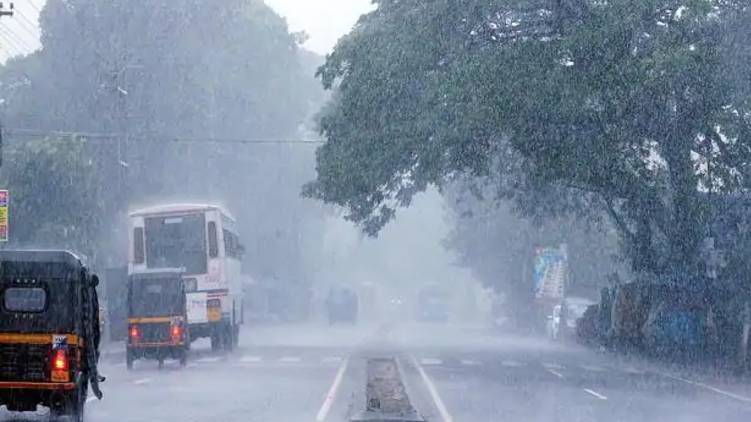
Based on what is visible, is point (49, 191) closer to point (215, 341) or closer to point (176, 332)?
point (215, 341)

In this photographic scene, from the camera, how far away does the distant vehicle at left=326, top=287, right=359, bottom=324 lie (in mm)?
97625

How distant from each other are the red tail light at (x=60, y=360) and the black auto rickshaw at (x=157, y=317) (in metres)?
18.1

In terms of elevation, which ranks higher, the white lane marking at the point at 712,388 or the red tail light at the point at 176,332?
the red tail light at the point at 176,332

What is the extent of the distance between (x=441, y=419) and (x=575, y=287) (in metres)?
54.9

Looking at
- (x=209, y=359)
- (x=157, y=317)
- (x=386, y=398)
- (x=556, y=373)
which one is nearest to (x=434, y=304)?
(x=209, y=359)

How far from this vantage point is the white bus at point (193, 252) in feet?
140

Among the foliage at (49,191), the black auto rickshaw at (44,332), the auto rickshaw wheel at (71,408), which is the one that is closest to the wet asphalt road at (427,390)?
the auto rickshaw wheel at (71,408)

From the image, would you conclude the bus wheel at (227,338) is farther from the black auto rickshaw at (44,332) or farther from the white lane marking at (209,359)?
Answer: the black auto rickshaw at (44,332)

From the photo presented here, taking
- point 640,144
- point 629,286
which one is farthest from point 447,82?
point 629,286

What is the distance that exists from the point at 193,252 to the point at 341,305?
5569 centimetres

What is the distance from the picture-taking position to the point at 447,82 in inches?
1438

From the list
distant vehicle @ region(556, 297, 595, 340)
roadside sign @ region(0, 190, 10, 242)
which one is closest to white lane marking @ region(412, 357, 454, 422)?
roadside sign @ region(0, 190, 10, 242)

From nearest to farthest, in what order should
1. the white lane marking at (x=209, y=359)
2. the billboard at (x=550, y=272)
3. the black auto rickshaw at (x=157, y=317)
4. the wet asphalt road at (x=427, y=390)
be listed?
the wet asphalt road at (x=427, y=390) < the black auto rickshaw at (x=157, y=317) < the white lane marking at (x=209, y=359) < the billboard at (x=550, y=272)

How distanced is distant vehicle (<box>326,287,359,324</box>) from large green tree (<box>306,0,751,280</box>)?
54.0 metres
